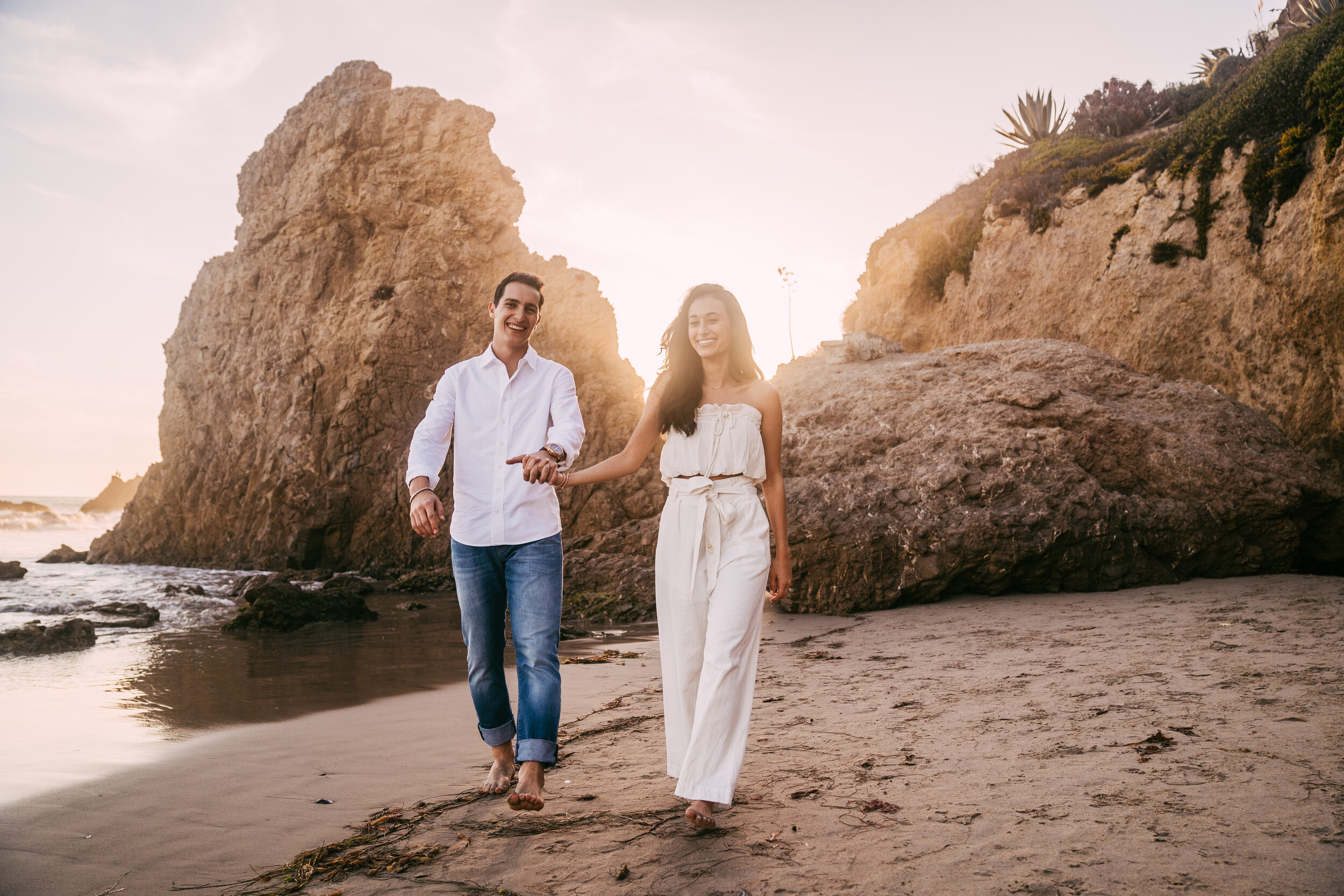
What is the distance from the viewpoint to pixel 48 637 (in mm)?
→ 7242

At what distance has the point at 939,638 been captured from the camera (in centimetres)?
561

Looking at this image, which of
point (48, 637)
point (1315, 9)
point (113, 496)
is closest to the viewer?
point (48, 637)

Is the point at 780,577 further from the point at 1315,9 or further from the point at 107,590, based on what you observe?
the point at 1315,9

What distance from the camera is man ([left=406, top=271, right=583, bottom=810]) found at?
3053 millimetres

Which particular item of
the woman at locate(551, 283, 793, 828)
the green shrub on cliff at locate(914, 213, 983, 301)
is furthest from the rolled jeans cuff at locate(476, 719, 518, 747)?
the green shrub on cliff at locate(914, 213, 983, 301)

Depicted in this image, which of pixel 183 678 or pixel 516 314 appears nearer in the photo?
pixel 516 314

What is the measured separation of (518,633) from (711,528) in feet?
3.02

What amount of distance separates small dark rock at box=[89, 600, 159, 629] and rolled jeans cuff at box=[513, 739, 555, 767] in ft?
27.1

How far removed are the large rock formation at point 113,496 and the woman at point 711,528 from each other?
71.9 metres

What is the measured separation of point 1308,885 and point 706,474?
2051mm

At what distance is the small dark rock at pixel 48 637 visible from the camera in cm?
702

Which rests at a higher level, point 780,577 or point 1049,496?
point 1049,496

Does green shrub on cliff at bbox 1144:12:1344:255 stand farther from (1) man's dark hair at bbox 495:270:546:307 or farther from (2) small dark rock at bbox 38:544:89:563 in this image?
(2) small dark rock at bbox 38:544:89:563

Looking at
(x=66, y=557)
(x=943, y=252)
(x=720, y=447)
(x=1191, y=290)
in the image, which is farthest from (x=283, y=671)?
(x=66, y=557)
